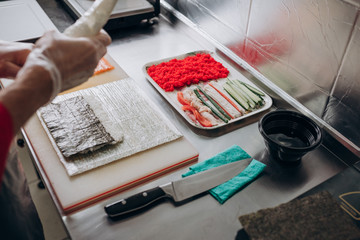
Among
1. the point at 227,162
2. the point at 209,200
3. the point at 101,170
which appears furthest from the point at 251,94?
the point at 101,170

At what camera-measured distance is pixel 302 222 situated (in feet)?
2.65

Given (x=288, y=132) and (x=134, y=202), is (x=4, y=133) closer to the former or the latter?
(x=134, y=202)

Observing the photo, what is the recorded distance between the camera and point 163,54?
1.52m

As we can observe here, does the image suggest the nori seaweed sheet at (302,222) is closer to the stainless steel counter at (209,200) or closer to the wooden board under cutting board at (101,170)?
the stainless steel counter at (209,200)

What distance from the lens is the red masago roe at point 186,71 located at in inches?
50.5

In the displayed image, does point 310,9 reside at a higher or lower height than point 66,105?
higher

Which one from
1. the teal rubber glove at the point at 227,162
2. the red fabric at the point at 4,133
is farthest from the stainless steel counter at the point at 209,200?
the red fabric at the point at 4,133

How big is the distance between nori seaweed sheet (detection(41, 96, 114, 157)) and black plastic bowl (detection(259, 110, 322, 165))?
48 centimetres

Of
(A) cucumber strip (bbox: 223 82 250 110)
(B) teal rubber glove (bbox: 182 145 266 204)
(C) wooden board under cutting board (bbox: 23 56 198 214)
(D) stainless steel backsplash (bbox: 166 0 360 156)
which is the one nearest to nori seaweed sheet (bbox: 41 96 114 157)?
(C) wooden board under cutting board (bbox: 23 56 198 214)

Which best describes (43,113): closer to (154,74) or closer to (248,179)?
(154,74)

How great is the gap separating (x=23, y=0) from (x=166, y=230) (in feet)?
4.55

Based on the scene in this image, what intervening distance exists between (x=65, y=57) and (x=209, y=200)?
52 cm

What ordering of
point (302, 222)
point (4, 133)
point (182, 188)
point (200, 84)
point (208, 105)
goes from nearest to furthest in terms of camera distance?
point (4, 133) → point (302, 222) → point (182, 188) → point (208, 105) → point (200, 84)

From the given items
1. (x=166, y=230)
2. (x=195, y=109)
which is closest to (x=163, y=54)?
(x=195, y=109)
